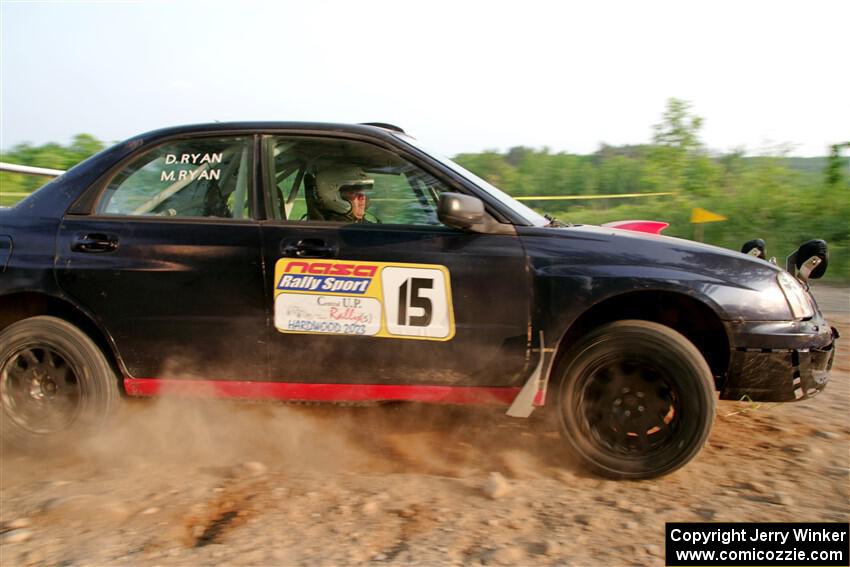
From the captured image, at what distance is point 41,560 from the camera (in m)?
2.88

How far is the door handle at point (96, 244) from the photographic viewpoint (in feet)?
12.5

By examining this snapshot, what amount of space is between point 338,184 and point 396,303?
0.82 meters

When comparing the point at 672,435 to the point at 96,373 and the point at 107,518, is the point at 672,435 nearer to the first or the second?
the point at 107,518

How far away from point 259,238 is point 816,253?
3032 mm

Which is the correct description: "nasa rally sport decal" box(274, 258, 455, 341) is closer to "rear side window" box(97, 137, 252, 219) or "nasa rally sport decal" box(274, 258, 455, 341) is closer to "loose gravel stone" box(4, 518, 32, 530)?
"rear side window" box(97, 137, 252, 219)

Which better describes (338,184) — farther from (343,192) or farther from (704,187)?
(704,187)

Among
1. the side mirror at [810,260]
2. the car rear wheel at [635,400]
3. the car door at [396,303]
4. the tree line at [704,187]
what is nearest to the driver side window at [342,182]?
the car door at [396,303]

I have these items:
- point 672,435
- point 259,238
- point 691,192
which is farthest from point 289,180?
point 691,192

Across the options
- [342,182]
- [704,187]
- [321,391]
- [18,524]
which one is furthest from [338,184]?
[704,187]

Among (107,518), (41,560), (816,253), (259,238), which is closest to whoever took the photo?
(41,560)

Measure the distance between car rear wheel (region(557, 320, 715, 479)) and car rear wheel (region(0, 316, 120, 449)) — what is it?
7.83 ft

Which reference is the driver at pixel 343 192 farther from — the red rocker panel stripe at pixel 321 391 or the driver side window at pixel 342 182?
the red rocker panel stripe at pixel 321 391

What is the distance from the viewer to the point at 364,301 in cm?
366

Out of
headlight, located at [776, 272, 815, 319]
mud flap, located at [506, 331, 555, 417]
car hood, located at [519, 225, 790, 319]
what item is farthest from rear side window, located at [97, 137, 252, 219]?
headlight, located at [776, 272, 815, 319]
